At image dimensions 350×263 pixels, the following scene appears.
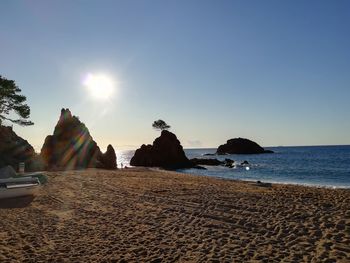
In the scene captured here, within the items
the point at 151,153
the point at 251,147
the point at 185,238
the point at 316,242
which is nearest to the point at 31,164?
the point at 185,238

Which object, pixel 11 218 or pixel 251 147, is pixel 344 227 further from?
pixel 251 147

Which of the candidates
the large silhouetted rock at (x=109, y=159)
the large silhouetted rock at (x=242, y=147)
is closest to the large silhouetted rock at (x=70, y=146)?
the large silhouetted rock at (x=109, y=159)

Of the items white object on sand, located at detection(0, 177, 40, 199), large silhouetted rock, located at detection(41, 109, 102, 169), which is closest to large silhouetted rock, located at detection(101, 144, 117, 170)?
large silhouetted rock, located at detection(41, 109, 102, 169)

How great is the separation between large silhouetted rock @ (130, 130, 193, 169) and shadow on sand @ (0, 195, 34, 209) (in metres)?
63.0

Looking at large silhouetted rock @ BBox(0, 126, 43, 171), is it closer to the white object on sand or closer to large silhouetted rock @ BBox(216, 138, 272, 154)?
the white object on sand

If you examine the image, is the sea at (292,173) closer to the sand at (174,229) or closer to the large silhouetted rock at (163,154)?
the large silhouetted rock at (163,154)

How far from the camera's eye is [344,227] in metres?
11.2

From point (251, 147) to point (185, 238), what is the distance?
552ft

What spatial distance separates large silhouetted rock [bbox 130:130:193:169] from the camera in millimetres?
82625

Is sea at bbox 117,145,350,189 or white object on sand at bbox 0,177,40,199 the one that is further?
sea at bbox 117,145,350,189

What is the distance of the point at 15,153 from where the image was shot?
39375mm

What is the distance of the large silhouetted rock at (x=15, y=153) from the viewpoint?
3809 centimetres

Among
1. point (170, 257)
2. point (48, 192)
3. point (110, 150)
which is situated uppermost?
point (110, 150)

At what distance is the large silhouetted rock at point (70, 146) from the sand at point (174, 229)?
33208 mm
